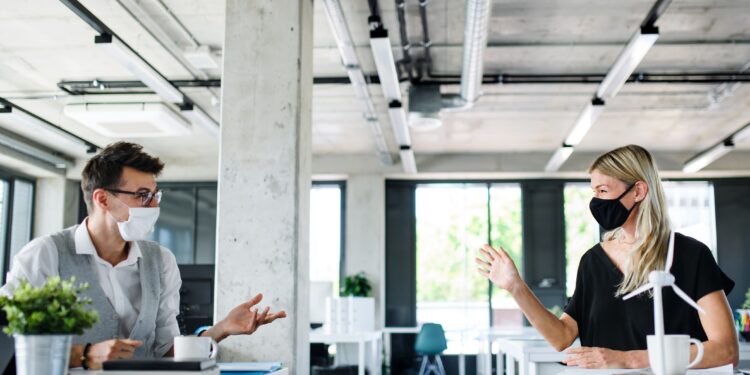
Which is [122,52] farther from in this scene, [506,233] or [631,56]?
[506,233]

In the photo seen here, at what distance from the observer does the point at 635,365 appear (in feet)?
7.55

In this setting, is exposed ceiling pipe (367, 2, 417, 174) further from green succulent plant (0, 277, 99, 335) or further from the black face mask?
green succulent plant (0, 277, 99, 335)

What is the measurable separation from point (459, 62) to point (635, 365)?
5.73 meters

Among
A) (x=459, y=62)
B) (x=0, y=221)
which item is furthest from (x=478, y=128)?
(x=0, y=221)

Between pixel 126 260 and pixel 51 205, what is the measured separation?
34.5ft

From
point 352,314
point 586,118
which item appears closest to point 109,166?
Answer: point 352,314

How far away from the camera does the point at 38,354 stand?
5.84ft

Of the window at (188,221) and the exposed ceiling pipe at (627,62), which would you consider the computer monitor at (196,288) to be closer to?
the exposed ceiling pipe at (627,62)

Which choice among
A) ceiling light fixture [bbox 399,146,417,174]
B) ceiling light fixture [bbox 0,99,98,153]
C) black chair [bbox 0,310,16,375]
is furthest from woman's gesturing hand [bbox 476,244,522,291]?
ceiling light fixture [bbox 399,146,417,174]

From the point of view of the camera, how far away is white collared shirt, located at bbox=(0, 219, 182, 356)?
94.2 inches

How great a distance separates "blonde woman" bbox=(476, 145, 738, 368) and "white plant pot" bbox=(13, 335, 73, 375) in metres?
1.31

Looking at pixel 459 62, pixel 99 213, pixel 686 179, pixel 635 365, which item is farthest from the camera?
pixel 686 179

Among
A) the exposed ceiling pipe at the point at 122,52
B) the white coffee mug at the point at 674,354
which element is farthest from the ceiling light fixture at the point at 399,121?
the white coffee mug at the point at 674,354

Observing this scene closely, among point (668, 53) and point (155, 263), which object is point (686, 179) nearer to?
point (668, 53)
